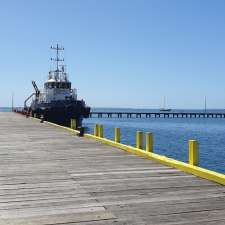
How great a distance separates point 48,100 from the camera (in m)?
62.3

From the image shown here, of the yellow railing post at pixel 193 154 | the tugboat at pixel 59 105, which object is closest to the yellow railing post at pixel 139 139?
the yellow railing post at pixel 193 154

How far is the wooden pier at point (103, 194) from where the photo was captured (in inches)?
249

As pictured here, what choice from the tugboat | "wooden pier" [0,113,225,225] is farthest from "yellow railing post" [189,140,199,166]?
the tugboat

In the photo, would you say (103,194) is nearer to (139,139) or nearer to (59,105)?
(139,139)

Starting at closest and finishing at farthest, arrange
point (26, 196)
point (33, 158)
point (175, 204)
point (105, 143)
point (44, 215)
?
point (44, 215), point (175, 204), point (26, 196), point (33, 158), point (105, 143)

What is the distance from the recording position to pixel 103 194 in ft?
26.0

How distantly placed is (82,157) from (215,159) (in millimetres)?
21119

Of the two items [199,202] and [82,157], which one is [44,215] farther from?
[82,157]

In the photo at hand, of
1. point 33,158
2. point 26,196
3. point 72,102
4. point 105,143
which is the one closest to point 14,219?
point 26,196

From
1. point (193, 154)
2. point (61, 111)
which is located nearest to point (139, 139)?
point (193, 154)

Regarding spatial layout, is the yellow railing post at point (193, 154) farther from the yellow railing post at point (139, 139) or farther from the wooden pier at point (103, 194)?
the yellow railing post at point (139, 139)

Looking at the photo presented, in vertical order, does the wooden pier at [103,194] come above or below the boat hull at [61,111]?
below

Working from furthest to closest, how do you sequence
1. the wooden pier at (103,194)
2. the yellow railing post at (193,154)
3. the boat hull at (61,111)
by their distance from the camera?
1. the boat hull at (61,111)
2. the yellow railing post at (193,154)
3. the wooden pier at (103,194)

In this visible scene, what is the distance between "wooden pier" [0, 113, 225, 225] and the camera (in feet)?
20.8
